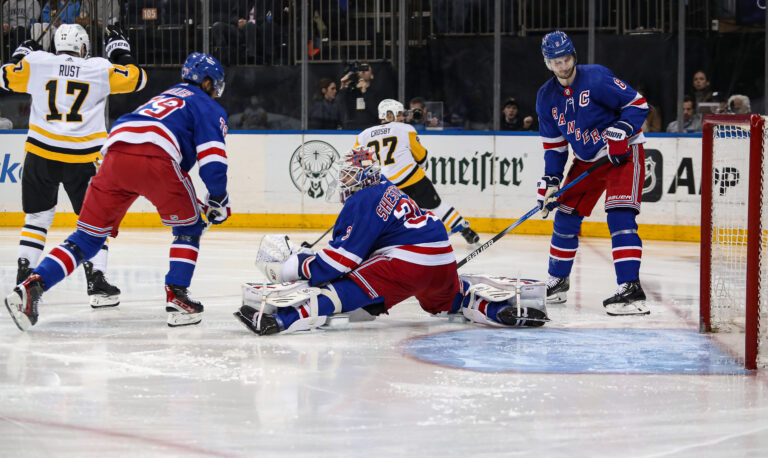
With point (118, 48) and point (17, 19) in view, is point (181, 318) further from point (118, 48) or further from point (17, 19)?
point (17, 19)

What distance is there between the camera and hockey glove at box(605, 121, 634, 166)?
14.4 ft

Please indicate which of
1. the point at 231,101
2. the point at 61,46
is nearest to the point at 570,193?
the point at 61,46

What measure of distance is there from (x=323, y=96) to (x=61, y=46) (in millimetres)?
4028

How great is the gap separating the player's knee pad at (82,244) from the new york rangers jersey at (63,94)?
93cm

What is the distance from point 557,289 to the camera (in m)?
4.89

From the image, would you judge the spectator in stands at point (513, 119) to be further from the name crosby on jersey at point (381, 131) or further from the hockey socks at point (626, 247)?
the hockey socks at point (626, 247)

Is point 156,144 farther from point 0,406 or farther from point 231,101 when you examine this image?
point 231,101

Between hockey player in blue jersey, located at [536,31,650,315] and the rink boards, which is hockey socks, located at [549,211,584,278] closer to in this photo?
hockey player in blue jersey, located at [536,31,650,315]

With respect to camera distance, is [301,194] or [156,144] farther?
[301,194]

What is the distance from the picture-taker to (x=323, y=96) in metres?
8.72

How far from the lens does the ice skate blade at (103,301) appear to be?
15.0ft

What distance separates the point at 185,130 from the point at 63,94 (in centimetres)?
114

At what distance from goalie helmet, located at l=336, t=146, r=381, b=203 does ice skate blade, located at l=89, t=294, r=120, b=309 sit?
1283mm

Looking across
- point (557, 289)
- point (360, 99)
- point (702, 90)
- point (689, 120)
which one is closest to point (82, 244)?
point (557, 289)
